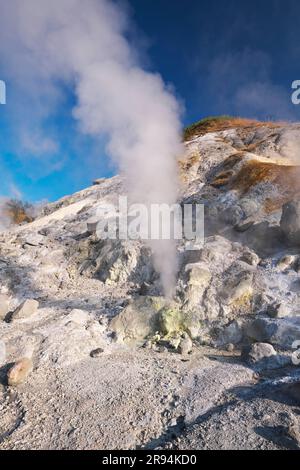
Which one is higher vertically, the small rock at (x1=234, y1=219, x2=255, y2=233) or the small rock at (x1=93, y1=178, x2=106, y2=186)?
the small rock at (x1=93, y1=178, x2=106, y2=186)

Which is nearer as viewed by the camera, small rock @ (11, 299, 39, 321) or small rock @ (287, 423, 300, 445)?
small rock @ (287, 423, 300, 445)

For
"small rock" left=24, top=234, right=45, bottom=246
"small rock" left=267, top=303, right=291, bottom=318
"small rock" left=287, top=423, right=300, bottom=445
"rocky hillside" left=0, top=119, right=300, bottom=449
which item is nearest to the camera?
"small rock" left=287, top=423, right=300, bottom=445

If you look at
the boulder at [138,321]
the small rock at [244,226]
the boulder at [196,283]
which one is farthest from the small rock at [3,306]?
the small rock at [244,226]

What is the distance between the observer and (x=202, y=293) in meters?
10.9

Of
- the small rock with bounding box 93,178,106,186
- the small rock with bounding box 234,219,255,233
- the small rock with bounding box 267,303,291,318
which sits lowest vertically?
the small rock with bounding box 267,303,291,318

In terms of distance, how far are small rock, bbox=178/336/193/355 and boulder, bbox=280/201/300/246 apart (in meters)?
5.96

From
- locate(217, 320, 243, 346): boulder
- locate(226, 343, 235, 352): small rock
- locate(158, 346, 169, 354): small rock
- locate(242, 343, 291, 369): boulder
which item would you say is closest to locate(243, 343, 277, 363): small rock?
locate(242, 343, 291, 369): boulder

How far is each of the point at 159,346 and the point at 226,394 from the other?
113 inches

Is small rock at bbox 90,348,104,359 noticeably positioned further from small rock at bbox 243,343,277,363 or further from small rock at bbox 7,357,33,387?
small rock at bbox 243,343,277,363

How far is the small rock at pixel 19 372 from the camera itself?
24.5ft

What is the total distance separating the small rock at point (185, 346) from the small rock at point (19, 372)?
3844 millimetres

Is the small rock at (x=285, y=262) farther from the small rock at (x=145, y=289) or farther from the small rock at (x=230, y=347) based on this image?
the small rock at (x=145, y=289)

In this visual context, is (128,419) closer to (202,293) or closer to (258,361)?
(258,361)

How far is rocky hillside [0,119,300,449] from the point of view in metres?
5.81
